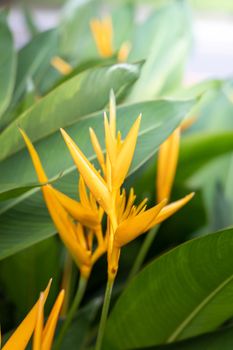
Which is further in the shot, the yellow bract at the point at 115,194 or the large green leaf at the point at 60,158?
the large green leaf at the point at 60,158

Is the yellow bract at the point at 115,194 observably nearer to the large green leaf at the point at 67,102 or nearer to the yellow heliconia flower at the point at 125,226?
the yellow heliconia flower at the point at 125,226

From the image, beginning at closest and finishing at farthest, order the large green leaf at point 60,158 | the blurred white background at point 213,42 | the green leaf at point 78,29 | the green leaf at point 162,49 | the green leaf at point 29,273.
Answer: the large green leaf at point 60,158, the green leaf at point 29,273, the green leaf at point 162,49, the green leaf at point 78,29, the blurred white background at point 213,42

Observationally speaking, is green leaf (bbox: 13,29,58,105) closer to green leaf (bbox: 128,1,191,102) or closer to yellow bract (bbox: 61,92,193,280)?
green leaf (bbox: 128,1,191,102)

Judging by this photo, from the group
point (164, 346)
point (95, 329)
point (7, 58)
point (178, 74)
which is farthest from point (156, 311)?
point (178, 74)

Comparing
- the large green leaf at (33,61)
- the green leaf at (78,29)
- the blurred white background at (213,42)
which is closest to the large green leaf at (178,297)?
the large green leaf at (33,61)

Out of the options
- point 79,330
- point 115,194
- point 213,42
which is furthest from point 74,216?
point 213,42

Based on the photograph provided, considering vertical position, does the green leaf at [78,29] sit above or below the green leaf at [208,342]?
above

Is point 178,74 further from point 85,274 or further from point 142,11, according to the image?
point 142,11
